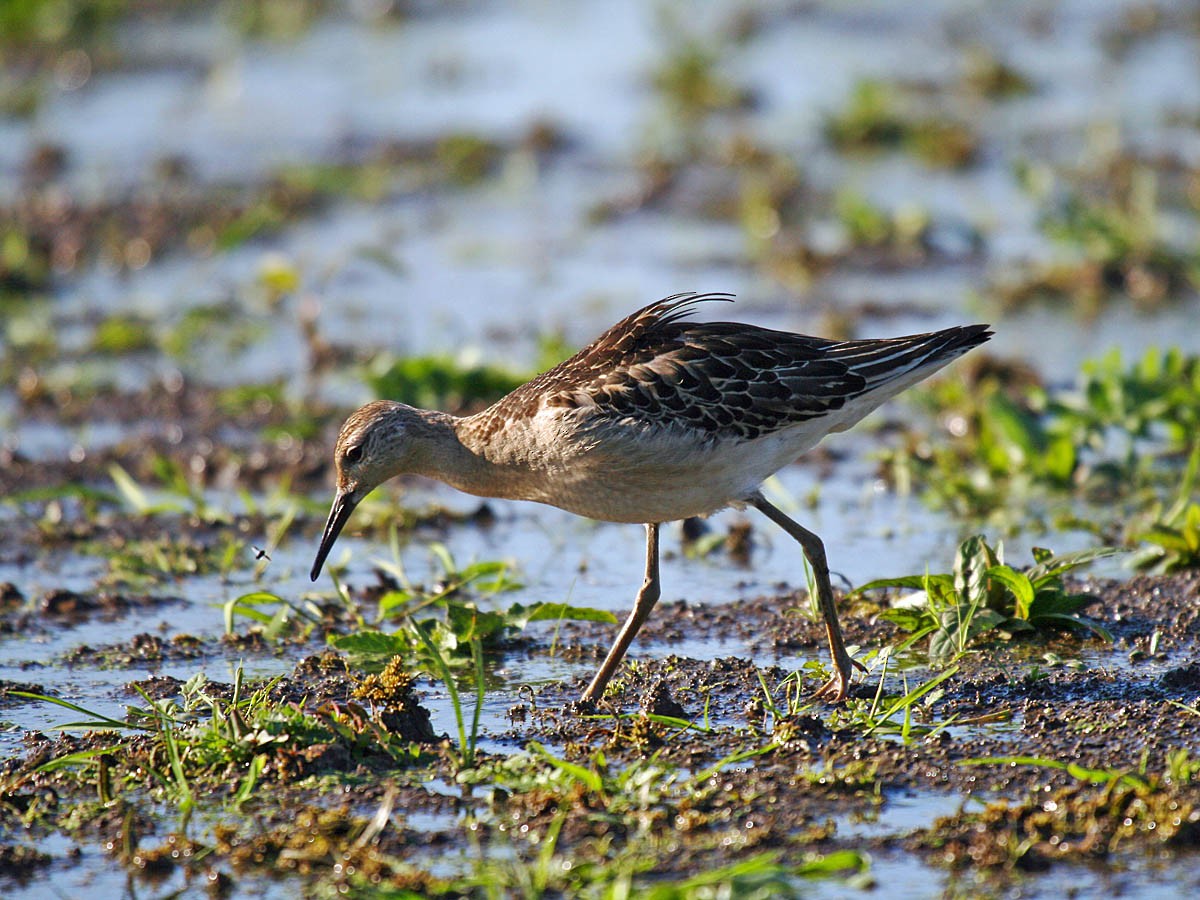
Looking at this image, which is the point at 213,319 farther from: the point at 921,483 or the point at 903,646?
the point at 903,646

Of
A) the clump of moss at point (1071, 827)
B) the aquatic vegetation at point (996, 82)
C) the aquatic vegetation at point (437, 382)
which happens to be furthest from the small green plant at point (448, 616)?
the aquatic vegetation at point (996, 82)

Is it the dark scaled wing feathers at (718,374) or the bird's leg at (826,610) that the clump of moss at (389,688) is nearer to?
the dark scaled wing feathers at (718,374)

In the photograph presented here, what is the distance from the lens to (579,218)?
13312 mm

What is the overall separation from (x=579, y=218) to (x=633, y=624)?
7088 millimetres

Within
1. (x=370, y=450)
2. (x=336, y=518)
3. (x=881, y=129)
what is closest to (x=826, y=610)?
(x=370, y=450)

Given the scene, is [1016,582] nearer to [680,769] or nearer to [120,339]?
[680,769]

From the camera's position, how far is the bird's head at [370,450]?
7133mm

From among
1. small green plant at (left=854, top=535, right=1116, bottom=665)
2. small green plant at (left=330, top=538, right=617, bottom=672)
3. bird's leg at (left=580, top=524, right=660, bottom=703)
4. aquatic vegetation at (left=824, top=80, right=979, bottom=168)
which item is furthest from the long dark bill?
aquatic vegetation at (left=824, top=80, right=979, bottom=168)

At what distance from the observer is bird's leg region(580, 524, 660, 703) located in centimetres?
646

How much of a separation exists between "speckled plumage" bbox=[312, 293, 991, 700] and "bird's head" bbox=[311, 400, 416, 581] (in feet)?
0.63

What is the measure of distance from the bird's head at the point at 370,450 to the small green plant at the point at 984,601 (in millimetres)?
1889

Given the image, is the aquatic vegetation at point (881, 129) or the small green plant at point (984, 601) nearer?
the small green plant at point (984, 601)

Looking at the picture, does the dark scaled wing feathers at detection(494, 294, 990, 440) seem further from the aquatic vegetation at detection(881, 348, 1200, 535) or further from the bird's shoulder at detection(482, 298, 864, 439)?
the aquatic vegetation at detection(881, 348, 1200, 535)

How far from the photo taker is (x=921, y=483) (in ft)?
29.1
